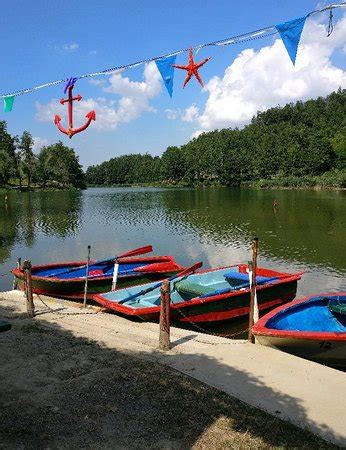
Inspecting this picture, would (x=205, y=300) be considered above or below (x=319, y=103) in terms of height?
below

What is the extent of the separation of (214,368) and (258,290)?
602 cm

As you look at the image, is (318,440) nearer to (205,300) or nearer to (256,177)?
(205,300)

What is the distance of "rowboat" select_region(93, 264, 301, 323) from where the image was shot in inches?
453

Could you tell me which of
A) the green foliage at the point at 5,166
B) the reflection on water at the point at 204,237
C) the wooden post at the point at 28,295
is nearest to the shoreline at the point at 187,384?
the wooden post at the point at 28,295

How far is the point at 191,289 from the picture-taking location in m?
12.6

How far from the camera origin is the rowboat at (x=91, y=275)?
47.6 ft

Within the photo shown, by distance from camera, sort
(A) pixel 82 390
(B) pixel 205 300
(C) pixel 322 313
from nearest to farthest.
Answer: (A) pixel 82 390, (C) pixel 322 313, (B) pixel 205 300

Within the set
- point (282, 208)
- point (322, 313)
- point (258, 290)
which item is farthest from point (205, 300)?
point (282, 208)

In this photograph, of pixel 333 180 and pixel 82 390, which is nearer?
pixel 82 390

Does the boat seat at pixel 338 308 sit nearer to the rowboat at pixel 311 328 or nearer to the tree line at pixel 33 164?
the rowboat at pixel 311 328

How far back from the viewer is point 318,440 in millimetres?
5145

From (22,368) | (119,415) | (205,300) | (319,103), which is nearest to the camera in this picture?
(119,415)

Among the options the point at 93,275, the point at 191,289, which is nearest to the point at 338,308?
the point at 191,289

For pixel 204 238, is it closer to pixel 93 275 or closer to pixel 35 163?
pixel 93 275
